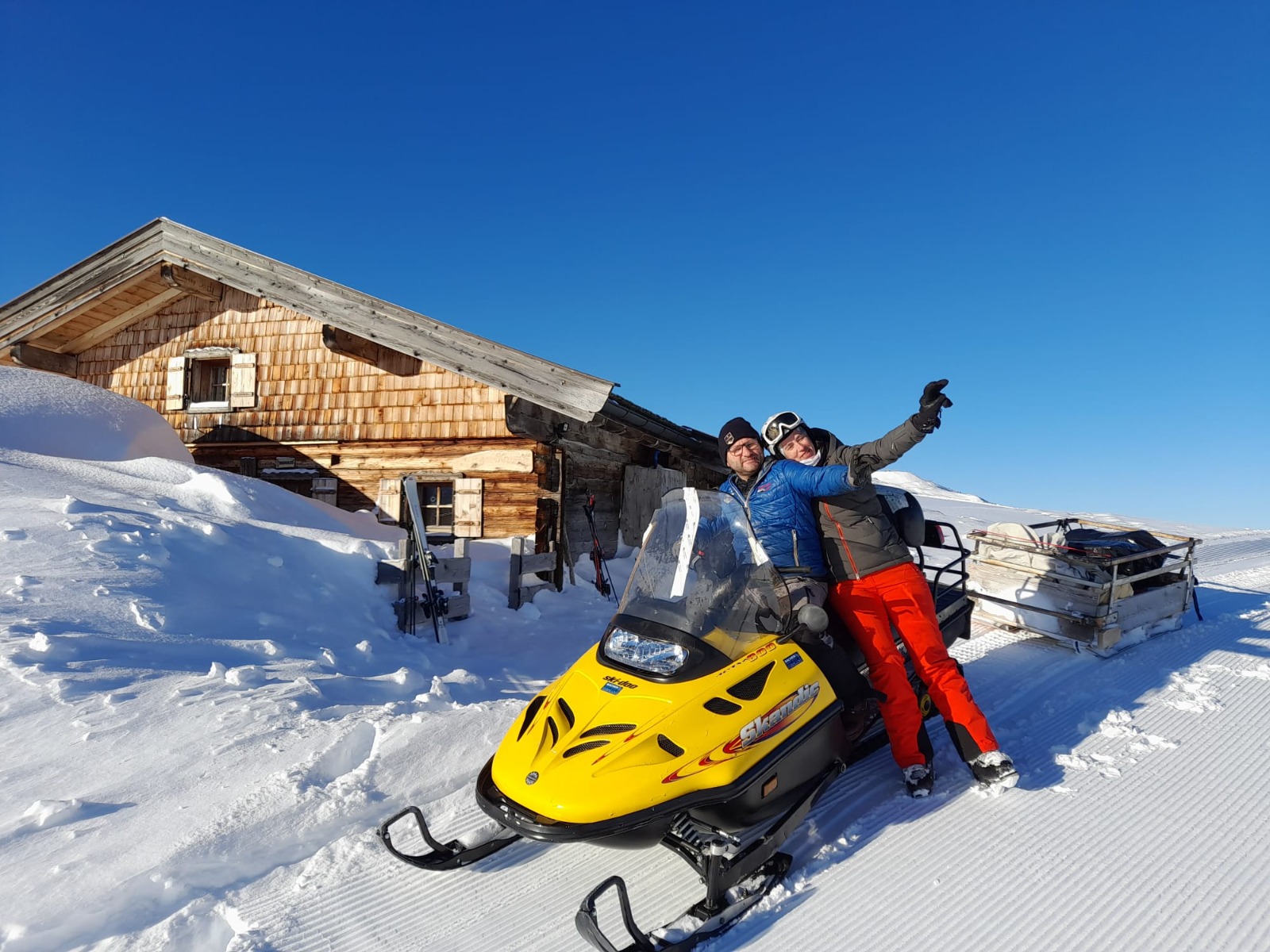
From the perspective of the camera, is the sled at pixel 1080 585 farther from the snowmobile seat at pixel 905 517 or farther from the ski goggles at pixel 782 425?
the ski goggles at pixel 782 425

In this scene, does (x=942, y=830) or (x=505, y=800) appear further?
(x=942, y=830)

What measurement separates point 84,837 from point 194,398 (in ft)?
37.8

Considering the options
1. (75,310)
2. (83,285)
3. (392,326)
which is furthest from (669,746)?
(75,310)

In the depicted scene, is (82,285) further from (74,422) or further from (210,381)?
(74,422)

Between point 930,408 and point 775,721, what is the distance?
5.27 feet

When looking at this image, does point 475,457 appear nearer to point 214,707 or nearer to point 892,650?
point 214,707

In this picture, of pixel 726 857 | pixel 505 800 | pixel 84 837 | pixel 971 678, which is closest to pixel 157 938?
pixel 84 837

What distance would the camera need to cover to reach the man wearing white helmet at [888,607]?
341cm

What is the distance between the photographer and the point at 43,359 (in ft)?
41.0

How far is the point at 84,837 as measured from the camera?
106 inches

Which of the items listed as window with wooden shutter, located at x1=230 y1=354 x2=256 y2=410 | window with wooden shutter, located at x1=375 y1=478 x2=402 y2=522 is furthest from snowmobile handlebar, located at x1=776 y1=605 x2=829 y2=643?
window with wooden shutter, located at x1=230 y1=354 x2=256 y2=410

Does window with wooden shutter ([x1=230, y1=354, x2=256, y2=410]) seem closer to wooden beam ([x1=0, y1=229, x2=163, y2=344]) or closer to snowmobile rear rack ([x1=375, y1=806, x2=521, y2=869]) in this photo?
wooden beam ([x1=0, y1=229, x2=163, y2=344])

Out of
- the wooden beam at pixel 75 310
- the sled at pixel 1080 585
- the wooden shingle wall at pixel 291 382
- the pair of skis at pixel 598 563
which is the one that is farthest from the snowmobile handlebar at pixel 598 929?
the wooden beam at pixel 75 310

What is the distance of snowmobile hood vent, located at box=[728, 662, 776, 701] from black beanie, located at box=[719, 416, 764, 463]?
4.57 feet
